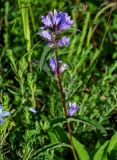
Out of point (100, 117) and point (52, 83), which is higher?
point (52, 83)

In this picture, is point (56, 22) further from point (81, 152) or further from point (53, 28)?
point (81, 152)

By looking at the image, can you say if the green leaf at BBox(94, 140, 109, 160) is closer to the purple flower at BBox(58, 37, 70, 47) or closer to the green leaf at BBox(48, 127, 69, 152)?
the green leaf at BBox(48, 127, 69, 152)

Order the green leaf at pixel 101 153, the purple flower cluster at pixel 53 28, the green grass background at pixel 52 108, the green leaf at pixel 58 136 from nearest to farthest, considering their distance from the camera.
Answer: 1. the purple flower cluster at pixel 53 28
2. the green grass background at pixel 52 108
3. the green leaf at pixel 101 153
4. the green leaf at pixel 58 136

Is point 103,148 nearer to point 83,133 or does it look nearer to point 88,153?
point 88,153

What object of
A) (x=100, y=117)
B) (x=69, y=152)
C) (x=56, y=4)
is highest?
(x=56, y=4)

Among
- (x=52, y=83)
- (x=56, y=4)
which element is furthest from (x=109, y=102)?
(x=56, y=4)

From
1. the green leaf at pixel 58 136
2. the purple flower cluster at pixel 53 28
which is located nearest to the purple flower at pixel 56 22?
the purple flower cluster at pixel 53 28

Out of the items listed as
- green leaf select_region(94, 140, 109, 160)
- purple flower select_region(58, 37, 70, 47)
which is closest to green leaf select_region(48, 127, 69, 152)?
green leaf select_region(94, 140, 109, 160)

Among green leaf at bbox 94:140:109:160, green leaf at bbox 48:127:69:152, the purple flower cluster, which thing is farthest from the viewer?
green leaf at bbox 48:127:69:152

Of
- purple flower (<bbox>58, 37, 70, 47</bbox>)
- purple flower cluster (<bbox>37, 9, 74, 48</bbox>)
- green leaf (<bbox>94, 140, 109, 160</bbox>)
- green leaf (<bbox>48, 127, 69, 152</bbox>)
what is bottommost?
green leaf (<bbox>94, 140, 109, 160</bbox>)

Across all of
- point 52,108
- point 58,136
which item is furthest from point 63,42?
point 52,108

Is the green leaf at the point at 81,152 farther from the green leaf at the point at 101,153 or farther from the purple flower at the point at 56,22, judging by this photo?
the purple flower at the point at 56,22
